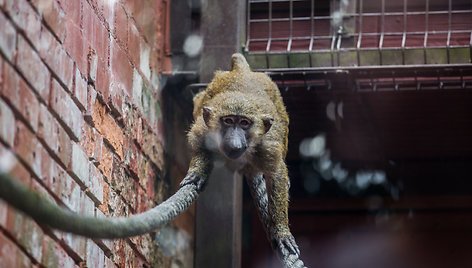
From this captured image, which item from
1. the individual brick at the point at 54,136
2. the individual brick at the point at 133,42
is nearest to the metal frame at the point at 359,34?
the individual brick at the point at 133,42

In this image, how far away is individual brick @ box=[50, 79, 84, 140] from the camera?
13.7 ft

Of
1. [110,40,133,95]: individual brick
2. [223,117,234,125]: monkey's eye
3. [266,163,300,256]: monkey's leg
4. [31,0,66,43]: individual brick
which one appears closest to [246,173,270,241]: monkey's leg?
[266,163,300,256]: monkey's leg

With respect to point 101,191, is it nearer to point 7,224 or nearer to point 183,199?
point 183,199

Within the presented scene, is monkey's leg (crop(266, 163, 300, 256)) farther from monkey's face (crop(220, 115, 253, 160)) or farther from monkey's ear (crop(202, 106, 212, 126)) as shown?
monkey's ear (crop(202, 106, 212, 126))

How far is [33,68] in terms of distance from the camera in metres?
3.88

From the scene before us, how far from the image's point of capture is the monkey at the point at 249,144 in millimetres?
5047

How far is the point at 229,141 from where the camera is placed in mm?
4965

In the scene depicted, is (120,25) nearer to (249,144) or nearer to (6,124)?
(249,144)

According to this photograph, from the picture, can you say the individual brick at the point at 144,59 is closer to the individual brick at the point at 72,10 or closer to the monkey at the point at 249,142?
the monkey at the point at 249,142

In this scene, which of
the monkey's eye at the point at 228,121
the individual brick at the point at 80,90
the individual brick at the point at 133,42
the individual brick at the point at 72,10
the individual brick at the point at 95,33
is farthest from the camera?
the individual brick at the point at 133,42

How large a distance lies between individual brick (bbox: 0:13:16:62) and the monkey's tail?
88 cm

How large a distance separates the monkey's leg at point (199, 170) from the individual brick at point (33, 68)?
48.1 inches

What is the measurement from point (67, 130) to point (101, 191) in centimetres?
70

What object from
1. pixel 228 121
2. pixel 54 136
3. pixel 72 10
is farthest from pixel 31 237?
pixel 228 121
